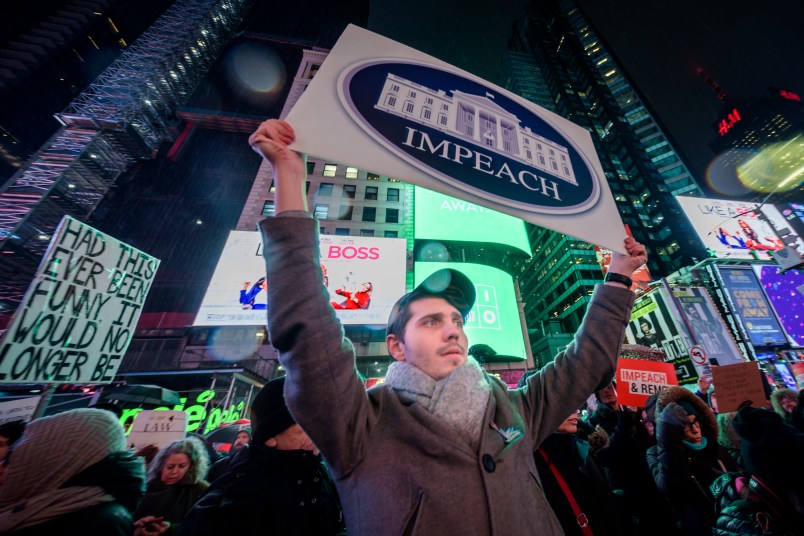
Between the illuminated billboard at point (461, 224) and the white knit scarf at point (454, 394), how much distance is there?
15.9 m

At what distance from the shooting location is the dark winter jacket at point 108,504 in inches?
57.6

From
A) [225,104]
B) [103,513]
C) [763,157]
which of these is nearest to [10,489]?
[103,513]

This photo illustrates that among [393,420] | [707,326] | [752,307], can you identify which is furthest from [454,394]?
[752,307]

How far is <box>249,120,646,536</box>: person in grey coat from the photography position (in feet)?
2.98

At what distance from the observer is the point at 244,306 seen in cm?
1116

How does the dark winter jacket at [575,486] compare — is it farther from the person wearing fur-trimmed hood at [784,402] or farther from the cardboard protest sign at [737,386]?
the person wearing fur-trimmed hood at [784,402]

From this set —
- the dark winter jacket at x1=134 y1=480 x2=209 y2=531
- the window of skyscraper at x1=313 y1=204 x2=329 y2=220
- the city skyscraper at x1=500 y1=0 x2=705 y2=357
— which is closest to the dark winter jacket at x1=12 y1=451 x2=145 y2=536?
the dark winter jacket at x1=134 y1=480 x2=209 y2=531

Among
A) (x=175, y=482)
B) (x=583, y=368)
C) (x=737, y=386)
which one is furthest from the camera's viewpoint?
(x=737, y=386)

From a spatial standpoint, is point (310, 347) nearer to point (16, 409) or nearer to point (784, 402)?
point (784, 402)

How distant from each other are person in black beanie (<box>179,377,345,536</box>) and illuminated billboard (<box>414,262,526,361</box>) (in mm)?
13108

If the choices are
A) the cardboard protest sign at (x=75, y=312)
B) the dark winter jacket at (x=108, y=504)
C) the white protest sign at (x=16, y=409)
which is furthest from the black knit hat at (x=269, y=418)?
the white protest sign at (x=16, y=409)

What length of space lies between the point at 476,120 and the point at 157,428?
6.53m

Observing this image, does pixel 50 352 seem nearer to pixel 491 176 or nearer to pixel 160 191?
pixel 491 176

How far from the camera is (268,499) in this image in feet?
6.04
